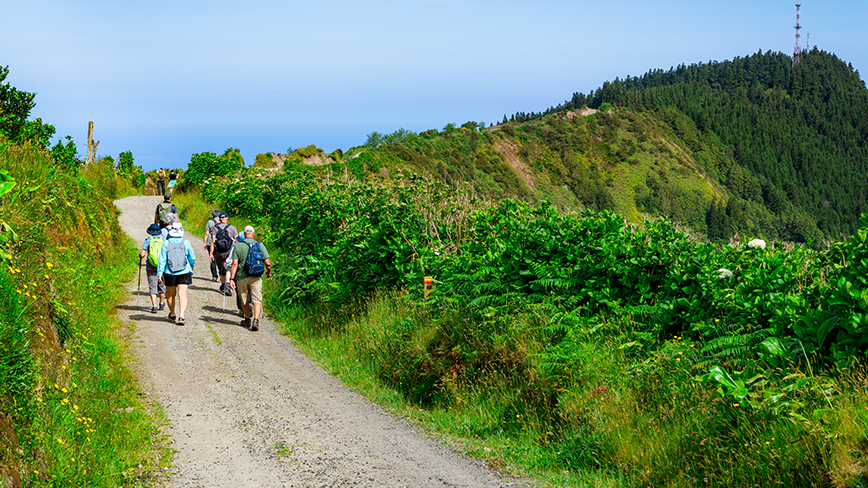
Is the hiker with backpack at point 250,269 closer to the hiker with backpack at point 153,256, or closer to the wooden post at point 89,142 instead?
the hiker with backpack at point 153,256

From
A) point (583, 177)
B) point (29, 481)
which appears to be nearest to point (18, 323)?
point (29, 481)

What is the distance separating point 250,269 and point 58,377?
528 centimetres

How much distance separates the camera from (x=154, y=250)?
1081 centimetres

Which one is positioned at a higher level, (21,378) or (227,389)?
(21,378)

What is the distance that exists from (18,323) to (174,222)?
6.25 meters

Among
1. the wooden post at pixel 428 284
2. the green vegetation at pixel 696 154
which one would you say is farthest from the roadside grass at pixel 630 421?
the green vegetation at pixel 696 154

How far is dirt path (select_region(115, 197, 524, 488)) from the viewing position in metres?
5.36

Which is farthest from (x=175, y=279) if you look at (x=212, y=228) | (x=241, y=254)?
(x=212, y=228)

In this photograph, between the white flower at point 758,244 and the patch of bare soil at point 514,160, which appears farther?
the patch of bare soil at point 514,160

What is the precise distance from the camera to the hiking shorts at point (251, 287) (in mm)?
11008

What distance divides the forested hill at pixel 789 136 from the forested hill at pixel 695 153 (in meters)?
0.33

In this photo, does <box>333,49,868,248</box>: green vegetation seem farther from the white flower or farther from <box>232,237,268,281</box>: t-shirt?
the white flower

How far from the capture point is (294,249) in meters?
15.7

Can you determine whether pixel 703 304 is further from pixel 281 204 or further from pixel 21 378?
pixel 281 204
